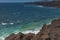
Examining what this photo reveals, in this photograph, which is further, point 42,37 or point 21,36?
point 21,36

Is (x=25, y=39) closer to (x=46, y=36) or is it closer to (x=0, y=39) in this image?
(x=46, y=36)

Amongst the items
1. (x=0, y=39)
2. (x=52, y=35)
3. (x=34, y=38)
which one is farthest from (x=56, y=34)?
(x=0, y=39)

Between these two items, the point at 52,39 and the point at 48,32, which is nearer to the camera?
the point at 52,39

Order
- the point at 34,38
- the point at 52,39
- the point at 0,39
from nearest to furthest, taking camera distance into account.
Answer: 1. the point at 52,39
2. the point at 34,38
3. the point at 0,39

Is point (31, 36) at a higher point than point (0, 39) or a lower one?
higher

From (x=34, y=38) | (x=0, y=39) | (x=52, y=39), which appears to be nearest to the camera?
(x=52, y=39)

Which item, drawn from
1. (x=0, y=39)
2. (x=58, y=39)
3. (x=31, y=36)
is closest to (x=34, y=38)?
(x=31, y=36)

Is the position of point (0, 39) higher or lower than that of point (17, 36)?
lower

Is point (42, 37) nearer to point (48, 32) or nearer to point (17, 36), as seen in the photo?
point (48, 32)

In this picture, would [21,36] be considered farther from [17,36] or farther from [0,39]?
[0,39]
